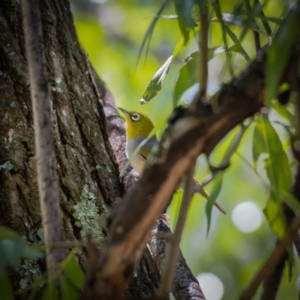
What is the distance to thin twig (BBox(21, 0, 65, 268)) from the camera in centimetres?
88

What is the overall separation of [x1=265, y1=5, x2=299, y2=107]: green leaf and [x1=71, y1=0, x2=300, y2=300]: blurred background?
8.73 ft

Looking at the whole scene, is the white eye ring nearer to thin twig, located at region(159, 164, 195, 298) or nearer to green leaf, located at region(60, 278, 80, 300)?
green leaf, located at region(60, 278, 80, 300)

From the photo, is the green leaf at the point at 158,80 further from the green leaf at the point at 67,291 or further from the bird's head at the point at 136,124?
the bird's head at the point at 136,124

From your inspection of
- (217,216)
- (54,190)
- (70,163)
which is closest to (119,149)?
(70,163)

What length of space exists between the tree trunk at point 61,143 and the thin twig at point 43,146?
578 mm

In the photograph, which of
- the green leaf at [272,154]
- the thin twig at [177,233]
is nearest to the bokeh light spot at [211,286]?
the green leaf at [272,154]

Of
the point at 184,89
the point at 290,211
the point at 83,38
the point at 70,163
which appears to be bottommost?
the point at 290,211

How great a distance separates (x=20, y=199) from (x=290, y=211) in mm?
766

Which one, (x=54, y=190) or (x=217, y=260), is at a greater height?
(x=217, y=260)

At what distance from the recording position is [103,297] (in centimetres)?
82

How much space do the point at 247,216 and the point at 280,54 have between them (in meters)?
3.53

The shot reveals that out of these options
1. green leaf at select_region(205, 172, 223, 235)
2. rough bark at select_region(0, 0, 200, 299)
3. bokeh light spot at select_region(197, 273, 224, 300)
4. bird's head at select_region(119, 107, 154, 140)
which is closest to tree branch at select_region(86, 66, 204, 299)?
rough bark at select_region(0, 0, 200, 299)

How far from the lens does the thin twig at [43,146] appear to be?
2.89 ft

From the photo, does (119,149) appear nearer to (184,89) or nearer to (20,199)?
(20,199)
